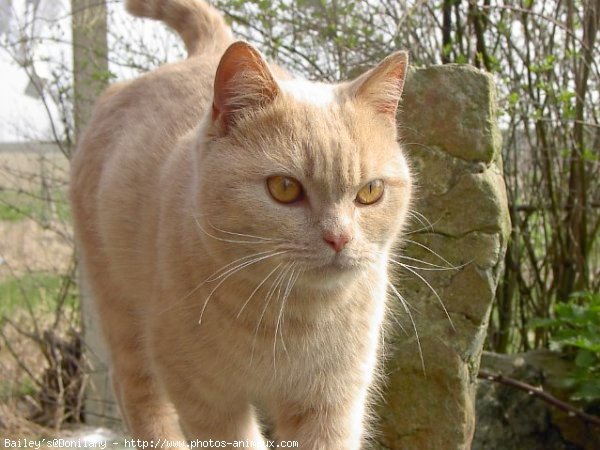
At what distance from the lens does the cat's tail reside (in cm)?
249

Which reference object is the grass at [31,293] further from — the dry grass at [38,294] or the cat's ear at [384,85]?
the cat's ear at [384,85]

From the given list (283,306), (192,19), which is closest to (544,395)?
(283,306)

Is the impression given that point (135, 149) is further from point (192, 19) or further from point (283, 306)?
point (283, 306)

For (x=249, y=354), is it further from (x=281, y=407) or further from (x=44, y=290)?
(x=44, y=290)

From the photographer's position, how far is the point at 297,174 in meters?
1.53

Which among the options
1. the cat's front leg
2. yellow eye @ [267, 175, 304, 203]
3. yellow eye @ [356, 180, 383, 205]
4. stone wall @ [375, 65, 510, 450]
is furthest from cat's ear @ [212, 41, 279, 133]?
stone wall @ [375, 65, 510, 450]

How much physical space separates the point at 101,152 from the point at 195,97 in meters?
0.49

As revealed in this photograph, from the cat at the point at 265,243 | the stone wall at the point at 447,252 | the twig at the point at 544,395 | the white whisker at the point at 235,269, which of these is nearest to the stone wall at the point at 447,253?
the stone wall at the point at 447,252

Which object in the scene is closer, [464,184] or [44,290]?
[464,184]

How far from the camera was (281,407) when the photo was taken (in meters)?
1.87

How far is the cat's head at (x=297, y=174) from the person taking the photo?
150cm

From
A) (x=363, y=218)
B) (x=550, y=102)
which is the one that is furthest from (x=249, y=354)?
(x=550, y=102)

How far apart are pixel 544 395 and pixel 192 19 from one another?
212cm

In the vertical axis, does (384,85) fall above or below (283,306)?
above
